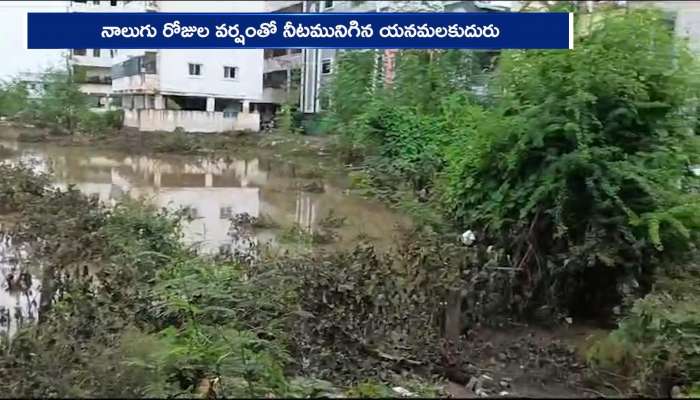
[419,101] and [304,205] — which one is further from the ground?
[419,101]

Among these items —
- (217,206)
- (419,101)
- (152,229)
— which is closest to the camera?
(152,229)

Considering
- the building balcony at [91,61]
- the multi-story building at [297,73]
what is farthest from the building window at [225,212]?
the building balcony at [91,61]

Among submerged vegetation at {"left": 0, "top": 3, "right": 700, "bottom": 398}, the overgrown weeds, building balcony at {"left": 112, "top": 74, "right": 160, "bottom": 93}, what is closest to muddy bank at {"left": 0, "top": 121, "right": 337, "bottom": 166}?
submerged vegetation at {"left": 0, "top": 3, "right": 700, "bottom": 398}

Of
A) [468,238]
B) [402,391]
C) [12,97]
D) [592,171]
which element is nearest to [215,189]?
[12,97]

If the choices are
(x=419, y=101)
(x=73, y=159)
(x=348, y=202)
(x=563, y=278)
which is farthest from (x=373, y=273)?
(x=419, y=101)

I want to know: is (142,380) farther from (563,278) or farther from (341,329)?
(563,278)

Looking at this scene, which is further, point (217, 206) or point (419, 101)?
point (419, 101)

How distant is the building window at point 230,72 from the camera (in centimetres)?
508

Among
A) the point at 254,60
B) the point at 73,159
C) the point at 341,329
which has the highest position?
the point at 254,60

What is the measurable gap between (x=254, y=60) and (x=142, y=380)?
313 centimetres

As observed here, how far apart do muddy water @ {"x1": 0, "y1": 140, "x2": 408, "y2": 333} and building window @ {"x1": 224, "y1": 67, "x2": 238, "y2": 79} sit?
0.76m

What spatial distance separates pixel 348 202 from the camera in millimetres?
6605

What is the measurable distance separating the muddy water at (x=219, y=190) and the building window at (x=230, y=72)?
0.76 metres

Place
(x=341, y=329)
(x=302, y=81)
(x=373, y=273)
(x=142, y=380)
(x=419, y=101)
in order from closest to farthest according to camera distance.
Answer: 1. (x=142, y=380)
2. (x=341, y=329)
3. (x=373, y=273)
4. (x=302, y=81)
5. (x=419, y=101)
